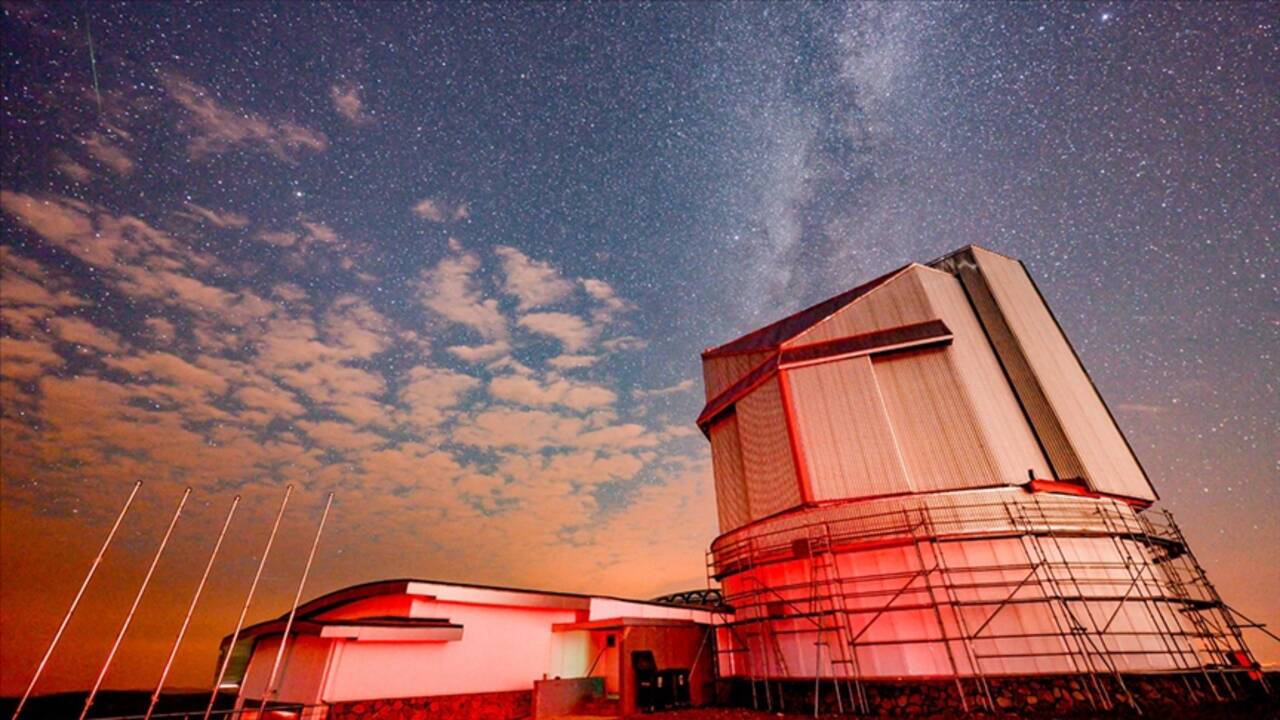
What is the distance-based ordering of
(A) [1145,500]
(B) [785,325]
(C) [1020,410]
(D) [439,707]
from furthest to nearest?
(B) [785,325] < (C) [1020,410] < (A) [1145,500] < (D) [439,707]

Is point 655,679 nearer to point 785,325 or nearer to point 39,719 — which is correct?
point 785,325

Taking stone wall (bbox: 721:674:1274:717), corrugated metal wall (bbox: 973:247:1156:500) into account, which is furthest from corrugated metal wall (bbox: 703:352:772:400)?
stone wall (bbox: 721:674:1274:717)

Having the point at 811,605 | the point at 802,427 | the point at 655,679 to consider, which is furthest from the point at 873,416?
the point at 655,679

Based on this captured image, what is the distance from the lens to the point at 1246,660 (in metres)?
15.5

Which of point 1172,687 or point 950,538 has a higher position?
point 950,538

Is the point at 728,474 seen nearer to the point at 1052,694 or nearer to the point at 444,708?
the point at 1052,694

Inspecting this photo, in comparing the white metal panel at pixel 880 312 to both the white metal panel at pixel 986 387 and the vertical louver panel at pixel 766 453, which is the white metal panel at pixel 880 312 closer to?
the white metal panel at pixel 986 387

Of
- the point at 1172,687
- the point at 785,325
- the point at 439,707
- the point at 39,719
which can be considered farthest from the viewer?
the point at 39,719

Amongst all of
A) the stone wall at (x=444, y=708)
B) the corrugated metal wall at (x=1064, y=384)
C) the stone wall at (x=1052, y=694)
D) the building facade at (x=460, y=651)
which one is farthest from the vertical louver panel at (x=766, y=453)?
the stone wall at (x=444, y=708)

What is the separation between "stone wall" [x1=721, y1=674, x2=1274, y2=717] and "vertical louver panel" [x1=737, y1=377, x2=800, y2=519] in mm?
5950

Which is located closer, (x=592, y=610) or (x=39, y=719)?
(x=592, y=610)

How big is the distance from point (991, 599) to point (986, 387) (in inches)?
295

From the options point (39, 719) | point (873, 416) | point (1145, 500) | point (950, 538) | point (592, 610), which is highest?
point (873, 416)

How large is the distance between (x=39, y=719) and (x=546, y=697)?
120 metres
